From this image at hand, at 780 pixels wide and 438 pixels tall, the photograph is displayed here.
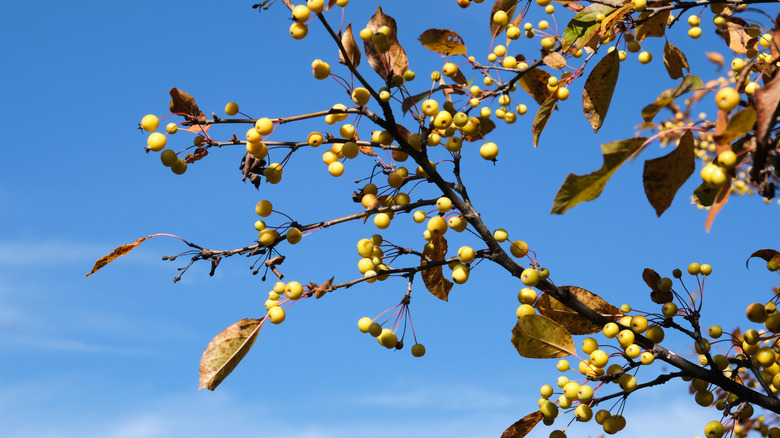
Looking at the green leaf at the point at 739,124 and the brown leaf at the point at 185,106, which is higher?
the brown leaf at the point at 185,106

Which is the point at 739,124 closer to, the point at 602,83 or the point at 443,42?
the point at 602,83

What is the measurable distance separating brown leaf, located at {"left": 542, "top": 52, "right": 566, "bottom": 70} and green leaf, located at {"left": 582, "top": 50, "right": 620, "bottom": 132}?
322 mm

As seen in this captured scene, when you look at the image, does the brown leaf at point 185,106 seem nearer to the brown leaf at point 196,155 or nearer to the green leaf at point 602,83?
the brown leaf at point 196,155

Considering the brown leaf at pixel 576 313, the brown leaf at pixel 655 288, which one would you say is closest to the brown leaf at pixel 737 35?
the brown leaf at pixel 655 288

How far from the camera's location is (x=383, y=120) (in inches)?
84.1

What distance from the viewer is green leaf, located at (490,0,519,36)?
9.89 feet

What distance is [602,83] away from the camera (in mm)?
2404

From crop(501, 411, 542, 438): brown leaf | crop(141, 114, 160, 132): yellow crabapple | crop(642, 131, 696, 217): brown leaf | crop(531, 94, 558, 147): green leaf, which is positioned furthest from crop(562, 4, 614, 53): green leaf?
crop(141, 114, 160, 132): yellow crabapple

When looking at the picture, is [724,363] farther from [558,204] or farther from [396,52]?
[396,52]

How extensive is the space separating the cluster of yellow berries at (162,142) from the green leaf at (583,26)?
58.1 inches

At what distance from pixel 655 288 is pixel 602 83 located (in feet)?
2.98

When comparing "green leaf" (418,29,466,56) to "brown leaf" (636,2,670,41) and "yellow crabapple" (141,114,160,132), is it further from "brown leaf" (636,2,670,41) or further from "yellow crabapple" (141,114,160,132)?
"yellow crabapple" (141,114,160,132)

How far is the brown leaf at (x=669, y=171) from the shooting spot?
1720 mm

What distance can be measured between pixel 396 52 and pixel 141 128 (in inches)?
38.4
